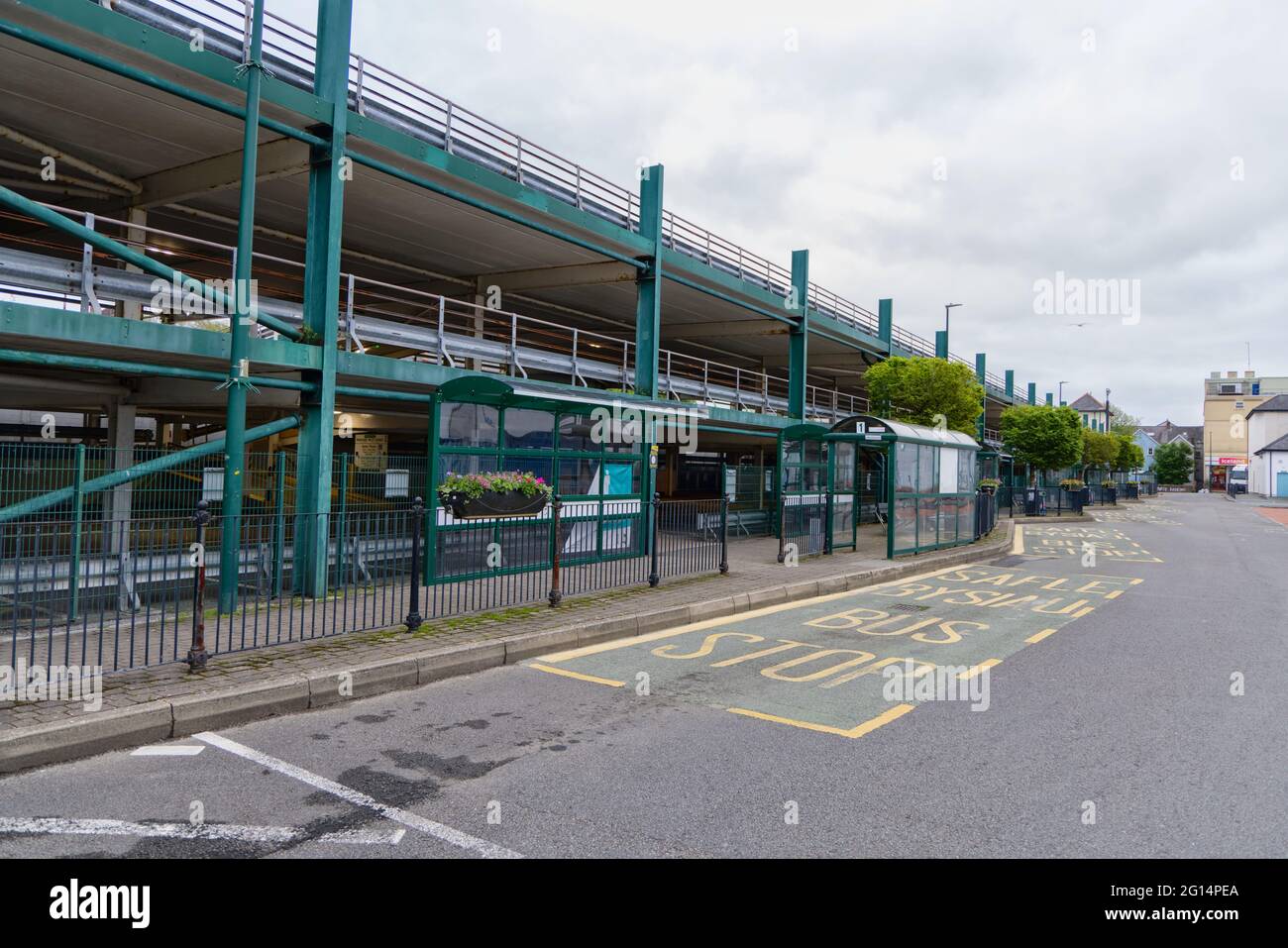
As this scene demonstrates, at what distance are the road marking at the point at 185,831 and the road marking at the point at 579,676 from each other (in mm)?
3247

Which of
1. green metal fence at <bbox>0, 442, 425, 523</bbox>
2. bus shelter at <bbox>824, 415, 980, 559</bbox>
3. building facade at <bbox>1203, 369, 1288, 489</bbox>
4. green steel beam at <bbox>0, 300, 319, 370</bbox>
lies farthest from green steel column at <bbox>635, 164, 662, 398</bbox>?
building facade at <bbox>1203, 369, 1288, 489</bbox>

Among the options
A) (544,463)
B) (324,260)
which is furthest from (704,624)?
(324,260)

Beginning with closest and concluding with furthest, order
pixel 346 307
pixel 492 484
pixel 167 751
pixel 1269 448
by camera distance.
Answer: pixel 167 751, pixel 492 484, pixel 346 307, pixel 1269 448

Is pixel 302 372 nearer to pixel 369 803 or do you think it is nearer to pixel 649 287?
pixel 369 803

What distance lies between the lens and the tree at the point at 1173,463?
4759 inches

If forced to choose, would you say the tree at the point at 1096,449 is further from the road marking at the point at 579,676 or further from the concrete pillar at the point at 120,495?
the concrete pillar at the point at 120,495

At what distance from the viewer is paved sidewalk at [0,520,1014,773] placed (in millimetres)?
5242

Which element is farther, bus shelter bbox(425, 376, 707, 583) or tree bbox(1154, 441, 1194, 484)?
tree bbox(1154, 441, 1194, 484)

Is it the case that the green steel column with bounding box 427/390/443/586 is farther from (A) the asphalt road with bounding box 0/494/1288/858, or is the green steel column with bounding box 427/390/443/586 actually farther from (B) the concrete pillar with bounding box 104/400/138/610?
(A) the asphalt road with bounding box 0/494/1288/858

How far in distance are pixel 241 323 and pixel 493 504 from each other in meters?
4.18

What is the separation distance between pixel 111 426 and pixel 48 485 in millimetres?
5089

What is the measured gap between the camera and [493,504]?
11609 mm

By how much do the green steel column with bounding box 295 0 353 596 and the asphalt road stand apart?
5045 mm

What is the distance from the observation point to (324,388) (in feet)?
35.7
